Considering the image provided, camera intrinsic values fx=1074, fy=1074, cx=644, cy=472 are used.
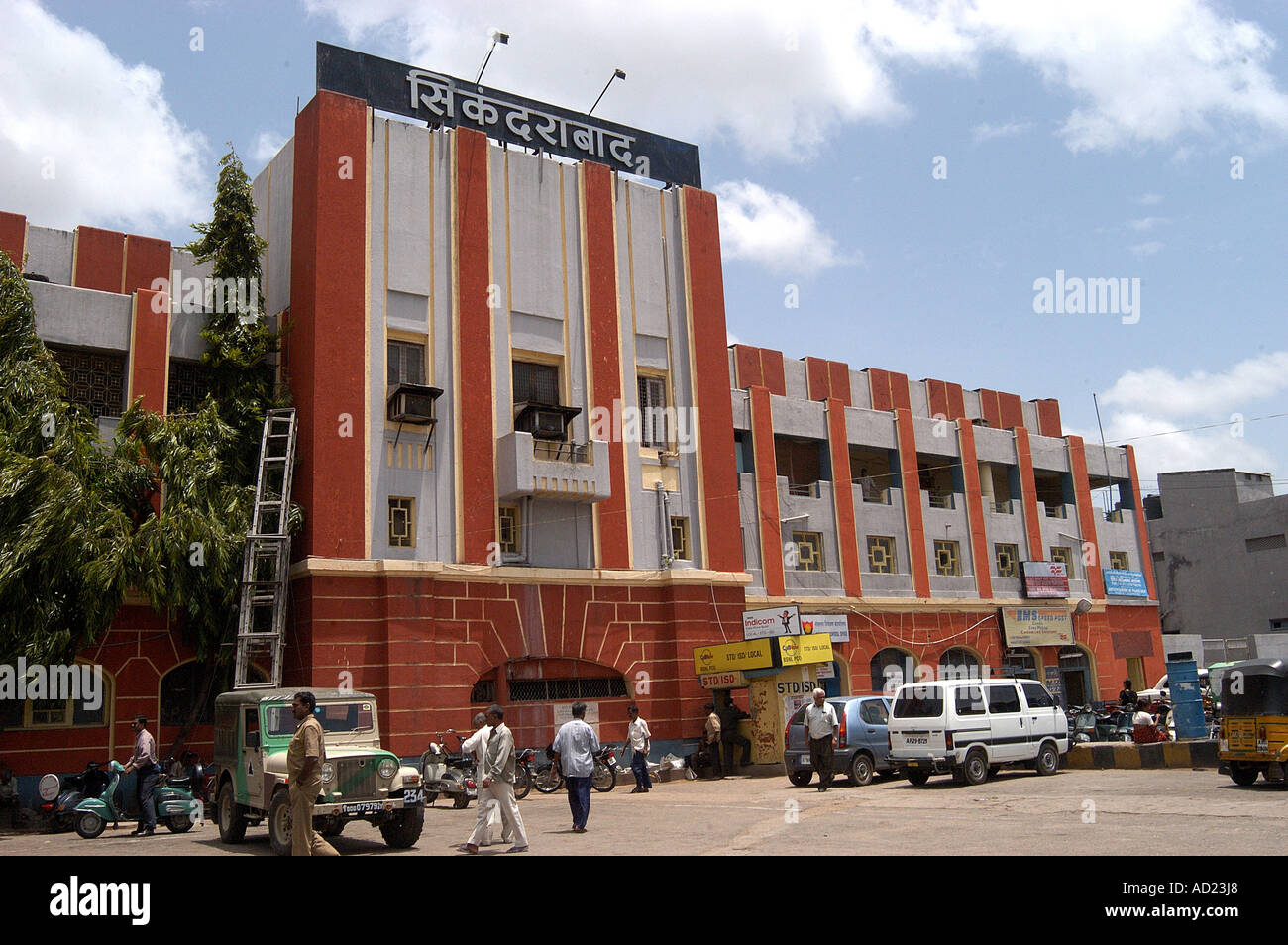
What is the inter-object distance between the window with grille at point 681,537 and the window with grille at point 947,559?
38.9ft

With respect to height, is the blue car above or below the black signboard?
below

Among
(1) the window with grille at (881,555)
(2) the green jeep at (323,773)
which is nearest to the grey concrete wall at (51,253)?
(2) the green jeep at (323,773)

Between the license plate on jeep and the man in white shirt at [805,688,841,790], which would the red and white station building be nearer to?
the man in white shirt at [805,688,841,790]

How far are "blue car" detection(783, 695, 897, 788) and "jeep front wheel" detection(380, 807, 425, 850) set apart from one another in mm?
9242

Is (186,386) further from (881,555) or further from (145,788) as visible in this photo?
(881,555)

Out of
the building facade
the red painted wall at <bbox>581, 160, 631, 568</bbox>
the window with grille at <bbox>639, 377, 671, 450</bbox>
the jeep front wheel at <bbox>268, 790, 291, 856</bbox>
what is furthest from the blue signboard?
the jeep front wheel at <bbox>268, 790, 291, 856</bbox>

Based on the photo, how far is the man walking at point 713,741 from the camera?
24.5 meters

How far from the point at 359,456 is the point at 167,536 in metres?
4.44

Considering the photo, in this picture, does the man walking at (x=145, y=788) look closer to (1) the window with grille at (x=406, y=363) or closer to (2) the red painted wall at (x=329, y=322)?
(2) the red painted wall at (x=329, y=322)

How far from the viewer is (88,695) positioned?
814 inches

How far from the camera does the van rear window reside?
61.3 feet

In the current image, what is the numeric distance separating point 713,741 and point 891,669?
10699 millimetres
